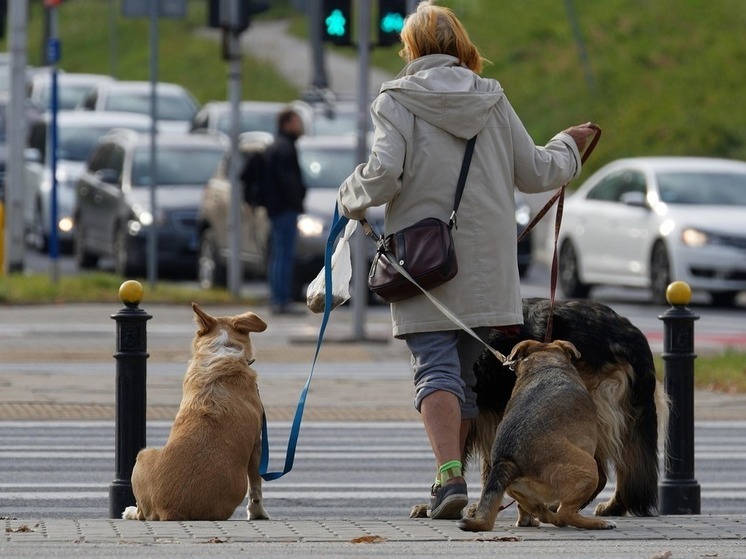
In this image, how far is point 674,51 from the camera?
45.3 meters

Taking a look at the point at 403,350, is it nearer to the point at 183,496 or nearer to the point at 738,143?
the point at 183,496

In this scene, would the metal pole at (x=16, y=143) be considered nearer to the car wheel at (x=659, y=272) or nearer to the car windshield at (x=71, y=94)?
the car wheel at (x=659, y=272)

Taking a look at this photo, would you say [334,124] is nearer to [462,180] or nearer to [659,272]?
[659,272]

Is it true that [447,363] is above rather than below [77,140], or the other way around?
below

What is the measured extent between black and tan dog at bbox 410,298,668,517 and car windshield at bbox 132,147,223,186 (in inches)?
632

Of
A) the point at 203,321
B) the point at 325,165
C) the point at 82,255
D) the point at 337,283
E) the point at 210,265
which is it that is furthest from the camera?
the point at 82,255

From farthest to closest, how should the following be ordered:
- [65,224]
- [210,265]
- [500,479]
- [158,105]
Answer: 1. [158,105]
2. [65,224]
3. [210,265]
4. [500,479]

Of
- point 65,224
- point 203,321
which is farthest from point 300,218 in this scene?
point 203,321

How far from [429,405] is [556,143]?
1191mm

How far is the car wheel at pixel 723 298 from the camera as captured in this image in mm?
19984

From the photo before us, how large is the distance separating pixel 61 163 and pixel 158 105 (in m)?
6.92

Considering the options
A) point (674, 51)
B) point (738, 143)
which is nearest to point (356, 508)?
point (738, 143)

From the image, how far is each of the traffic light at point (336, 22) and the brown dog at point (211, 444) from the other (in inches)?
365

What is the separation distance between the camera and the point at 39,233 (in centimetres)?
2712
